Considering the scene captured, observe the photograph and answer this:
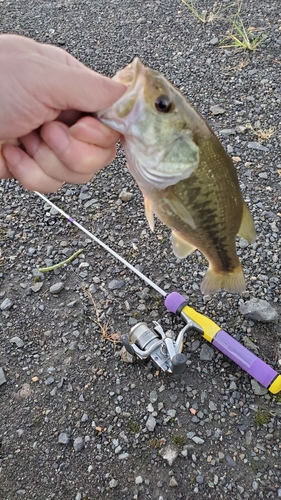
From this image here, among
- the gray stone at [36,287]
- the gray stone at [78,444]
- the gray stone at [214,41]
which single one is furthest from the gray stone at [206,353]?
the gray stone at [214,41]

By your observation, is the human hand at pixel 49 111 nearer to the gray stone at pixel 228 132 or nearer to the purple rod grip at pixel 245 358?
the purple rod grip at pixel 245 358

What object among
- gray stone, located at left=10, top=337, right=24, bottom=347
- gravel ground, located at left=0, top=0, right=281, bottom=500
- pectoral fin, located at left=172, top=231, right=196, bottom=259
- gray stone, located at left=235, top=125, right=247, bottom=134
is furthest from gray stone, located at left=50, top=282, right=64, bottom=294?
gray stone, located at left=235, top=125, right=247, bottom=134

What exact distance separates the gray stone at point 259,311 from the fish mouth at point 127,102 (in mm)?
1753

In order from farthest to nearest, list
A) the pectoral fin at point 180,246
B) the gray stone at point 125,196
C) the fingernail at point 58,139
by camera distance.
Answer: the gray stone at point 125,196 < the pectoral fin at point 180,246 < the fingernail at point 58,139

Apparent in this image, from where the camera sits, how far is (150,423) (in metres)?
2.53

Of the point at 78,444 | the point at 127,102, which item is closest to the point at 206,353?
the point at 78,444

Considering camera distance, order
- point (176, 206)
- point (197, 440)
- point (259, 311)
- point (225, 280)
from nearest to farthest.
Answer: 1. point (176, 206)
2. point (225, 280)
3. point (197, 440)
4. point (259, 311)

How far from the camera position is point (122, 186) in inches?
153

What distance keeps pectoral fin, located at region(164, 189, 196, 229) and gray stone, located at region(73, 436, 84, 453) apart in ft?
4.75

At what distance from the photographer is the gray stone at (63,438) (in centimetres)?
249

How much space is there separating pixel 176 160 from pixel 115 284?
172 centimetres

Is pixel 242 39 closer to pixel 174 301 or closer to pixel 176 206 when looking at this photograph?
pixel 174 301

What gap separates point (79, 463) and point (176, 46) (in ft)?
14.9

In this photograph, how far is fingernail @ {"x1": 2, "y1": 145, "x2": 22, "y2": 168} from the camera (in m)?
1.71
